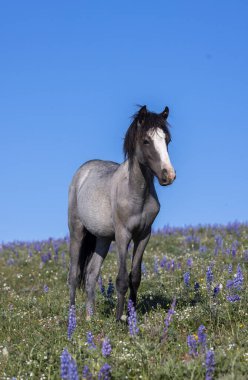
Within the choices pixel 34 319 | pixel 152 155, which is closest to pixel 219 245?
pixel 34 319

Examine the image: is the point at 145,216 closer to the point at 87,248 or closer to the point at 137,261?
the point at 137,261

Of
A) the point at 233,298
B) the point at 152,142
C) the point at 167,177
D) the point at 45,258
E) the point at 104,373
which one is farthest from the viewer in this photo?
the point at 45,258

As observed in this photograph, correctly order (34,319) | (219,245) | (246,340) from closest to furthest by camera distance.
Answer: (246,340) < (34,319) < (219,245)

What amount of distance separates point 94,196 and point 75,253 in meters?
1.79

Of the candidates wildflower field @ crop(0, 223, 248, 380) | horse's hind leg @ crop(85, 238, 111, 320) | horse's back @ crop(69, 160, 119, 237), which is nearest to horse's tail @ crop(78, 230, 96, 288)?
horse's hind leg @ crop(85, 238, 111, 320)

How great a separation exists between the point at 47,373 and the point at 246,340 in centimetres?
248

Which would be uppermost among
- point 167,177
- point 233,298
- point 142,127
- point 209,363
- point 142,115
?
point 142,115

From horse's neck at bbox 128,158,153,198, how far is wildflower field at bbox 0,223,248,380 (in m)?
1.60

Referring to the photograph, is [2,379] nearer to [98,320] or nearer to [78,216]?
[98,320]

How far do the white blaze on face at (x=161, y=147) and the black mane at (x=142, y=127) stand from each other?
102 millimetres

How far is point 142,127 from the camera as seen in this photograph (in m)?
9.48

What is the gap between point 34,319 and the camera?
38.4ft

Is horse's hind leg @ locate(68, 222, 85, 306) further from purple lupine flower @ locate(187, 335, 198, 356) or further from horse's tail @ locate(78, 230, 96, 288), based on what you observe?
→ purple lupine flower @ locate(187, 335, 198, 356)

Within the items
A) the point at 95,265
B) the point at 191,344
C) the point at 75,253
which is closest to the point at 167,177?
the point at 191,344
